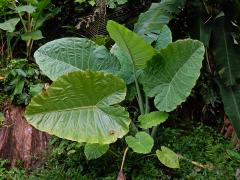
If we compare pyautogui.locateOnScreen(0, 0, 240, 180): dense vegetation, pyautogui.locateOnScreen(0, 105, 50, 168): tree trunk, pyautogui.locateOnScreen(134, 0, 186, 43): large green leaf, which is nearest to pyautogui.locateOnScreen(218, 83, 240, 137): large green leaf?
pyautogui.locateOnScreen(0, 0, 240, 180): dense vegetation

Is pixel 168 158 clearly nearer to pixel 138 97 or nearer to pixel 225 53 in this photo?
pixel 138 97

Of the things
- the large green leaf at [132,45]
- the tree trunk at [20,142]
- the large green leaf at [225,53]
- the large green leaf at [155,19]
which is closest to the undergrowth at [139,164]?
the tree trunk at [20,142]

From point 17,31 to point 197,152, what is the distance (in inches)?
92.6

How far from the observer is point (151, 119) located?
2.71 metres

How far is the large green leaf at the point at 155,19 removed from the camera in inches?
120

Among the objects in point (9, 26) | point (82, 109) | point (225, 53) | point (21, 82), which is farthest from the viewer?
point (9, 26)

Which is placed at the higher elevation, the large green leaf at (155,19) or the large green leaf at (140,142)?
the large green leaf at (155,19)

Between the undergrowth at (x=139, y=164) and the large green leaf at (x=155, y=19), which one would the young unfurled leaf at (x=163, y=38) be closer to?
the large green leaf at (x=155, y=19)

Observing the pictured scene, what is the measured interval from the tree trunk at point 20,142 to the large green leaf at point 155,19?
1195 millimetres

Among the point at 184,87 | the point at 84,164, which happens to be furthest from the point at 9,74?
the point at 184,87

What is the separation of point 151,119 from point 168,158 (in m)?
0.31

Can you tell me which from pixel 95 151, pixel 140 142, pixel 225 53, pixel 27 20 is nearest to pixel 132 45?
pixel 140 142

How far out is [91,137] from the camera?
7.80ft

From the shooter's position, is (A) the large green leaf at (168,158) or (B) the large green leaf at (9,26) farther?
(B) the large green leaf at (9,26)
